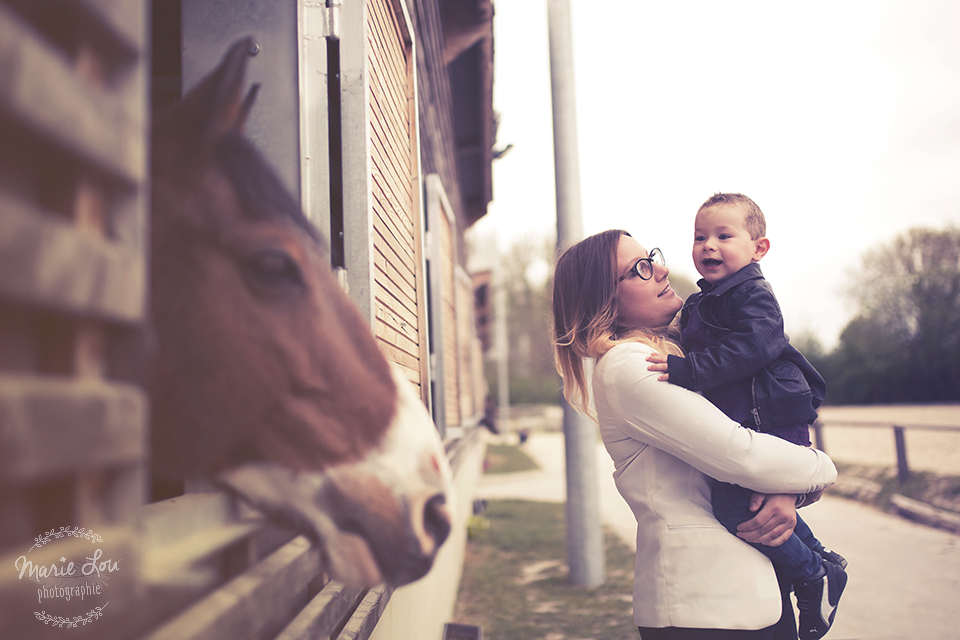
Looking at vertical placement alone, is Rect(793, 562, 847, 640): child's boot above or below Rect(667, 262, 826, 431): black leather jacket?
below

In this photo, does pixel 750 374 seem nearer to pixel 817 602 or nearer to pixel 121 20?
pixel 817 602

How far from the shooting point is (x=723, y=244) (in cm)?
199

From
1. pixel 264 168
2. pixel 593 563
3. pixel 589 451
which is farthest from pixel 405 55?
pixel 593 563

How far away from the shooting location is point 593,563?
5543 mm

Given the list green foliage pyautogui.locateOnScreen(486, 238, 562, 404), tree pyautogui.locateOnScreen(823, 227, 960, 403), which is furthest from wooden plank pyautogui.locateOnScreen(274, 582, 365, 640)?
green foliage pyautogui.locateOnScreen(486, 238, 562, 404)

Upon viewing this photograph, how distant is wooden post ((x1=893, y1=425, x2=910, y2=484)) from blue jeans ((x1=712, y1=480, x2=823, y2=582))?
8.08m

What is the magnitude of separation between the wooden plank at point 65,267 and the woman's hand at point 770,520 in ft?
5.08

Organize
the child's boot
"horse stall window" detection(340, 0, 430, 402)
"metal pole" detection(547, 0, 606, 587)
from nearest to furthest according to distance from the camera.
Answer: the child's boot → "horse stall window" detection(340, 0, 430, 402) → "metal pole" detection(547, 0, 606, 587)

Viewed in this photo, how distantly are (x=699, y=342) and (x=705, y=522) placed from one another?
0.61 m

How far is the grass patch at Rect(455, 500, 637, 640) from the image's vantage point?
4.40m

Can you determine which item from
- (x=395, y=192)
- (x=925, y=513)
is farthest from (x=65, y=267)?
(x=925, y=513)

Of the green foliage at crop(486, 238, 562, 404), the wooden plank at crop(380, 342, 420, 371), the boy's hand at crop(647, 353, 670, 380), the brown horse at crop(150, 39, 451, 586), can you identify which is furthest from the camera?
the green foliage at crop(486, 238, 562, 404)

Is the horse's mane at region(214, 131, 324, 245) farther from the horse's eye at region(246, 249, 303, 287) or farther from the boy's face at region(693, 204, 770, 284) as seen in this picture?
the boy's face at region(693, 204, 770, 284)

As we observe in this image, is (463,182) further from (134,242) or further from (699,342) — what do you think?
(134,242)
